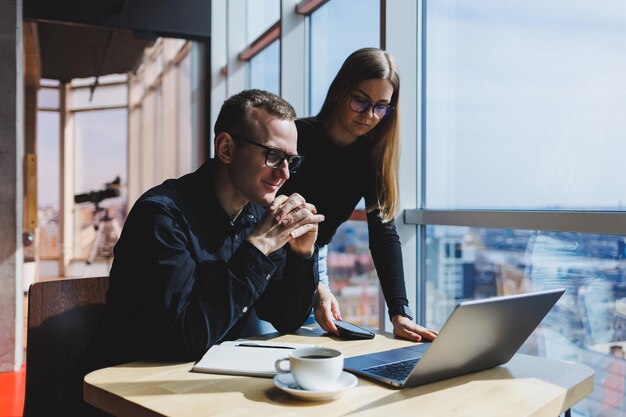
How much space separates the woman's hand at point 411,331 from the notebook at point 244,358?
30 centimetres

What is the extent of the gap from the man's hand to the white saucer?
1.19 feet

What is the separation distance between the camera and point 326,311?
60.1 inches

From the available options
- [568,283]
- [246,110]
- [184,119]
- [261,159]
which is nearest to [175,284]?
[261,159]

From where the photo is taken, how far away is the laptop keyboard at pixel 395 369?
1082mm

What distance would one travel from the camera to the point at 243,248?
1.28 m

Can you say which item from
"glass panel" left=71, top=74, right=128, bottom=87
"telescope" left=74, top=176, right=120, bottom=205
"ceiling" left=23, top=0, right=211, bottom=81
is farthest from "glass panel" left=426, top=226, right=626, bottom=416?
"glass panel" left=71, top=74, right=128, bottom=87

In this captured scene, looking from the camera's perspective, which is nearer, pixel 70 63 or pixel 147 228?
pixel 147 228

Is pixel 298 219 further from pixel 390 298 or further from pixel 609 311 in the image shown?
pixel 609 311

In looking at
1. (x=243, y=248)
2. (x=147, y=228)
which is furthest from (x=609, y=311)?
(x=147, y=228)

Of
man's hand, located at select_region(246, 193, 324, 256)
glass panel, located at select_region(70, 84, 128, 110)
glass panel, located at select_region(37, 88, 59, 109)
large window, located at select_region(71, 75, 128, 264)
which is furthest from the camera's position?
glass panel, located at select_region(70, 84, 128, 110)

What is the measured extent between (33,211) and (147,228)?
3688mm

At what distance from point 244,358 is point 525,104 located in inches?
56.7

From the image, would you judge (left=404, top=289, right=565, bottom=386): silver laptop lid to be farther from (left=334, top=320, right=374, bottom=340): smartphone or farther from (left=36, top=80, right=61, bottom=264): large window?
(left=36, top=80, right=61, bottom=264): large window

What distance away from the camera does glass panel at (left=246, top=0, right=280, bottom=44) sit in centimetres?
439
